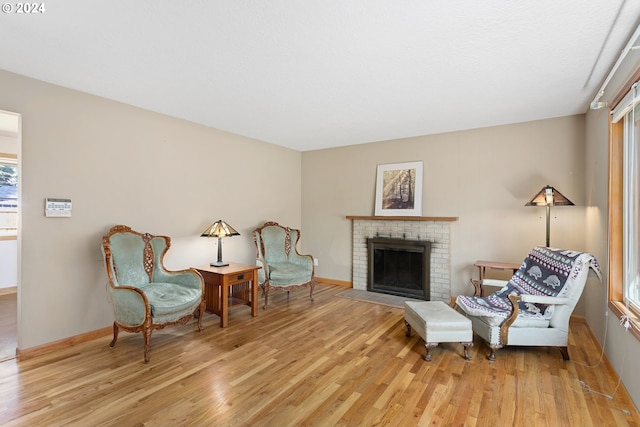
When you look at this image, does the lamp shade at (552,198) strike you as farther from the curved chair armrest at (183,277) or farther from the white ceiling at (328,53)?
the curved chair armrest at (183,277)

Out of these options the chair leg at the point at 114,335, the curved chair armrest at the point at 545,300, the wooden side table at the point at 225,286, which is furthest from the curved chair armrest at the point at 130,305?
the curved chair armrest at the point at 545,300

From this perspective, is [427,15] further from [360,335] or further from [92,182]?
[92,182]

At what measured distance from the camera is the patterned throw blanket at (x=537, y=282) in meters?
2.83

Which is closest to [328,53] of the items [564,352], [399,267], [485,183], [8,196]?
[485,183]

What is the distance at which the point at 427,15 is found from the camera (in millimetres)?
1974

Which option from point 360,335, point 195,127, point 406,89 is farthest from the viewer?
point 195,127

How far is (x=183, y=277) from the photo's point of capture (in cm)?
352

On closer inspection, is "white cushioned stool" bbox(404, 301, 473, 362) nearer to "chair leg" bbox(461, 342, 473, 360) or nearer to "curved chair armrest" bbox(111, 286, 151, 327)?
"chair leg" bbox(461, 342, 473, 360)

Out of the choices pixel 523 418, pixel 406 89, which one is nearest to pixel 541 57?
pixel 406 89

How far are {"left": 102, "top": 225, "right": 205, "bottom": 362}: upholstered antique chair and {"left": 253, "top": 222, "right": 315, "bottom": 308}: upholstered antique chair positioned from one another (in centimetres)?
119

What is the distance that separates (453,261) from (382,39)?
3.55 m

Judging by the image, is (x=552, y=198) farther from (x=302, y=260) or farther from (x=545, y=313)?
(x=302, y=260)

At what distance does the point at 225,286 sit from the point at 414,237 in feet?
9.88

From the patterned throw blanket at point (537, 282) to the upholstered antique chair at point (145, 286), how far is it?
9.36 ft
